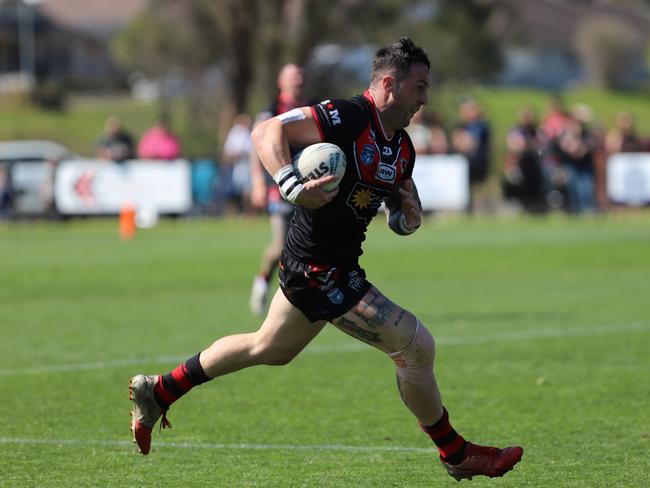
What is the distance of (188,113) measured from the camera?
52469 millimetres

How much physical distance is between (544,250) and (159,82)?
37023 mm

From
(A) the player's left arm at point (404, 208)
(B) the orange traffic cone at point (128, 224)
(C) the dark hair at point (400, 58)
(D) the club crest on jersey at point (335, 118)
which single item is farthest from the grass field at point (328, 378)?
(B) the orange traffic cone at point (128, 224)

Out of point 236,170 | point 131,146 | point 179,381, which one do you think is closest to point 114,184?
point 131,146

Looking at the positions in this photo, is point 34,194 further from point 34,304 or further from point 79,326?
point 79,326

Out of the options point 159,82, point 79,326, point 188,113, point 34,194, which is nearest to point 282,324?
point 79,326

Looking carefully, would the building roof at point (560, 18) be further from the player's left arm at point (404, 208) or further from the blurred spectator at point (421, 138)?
the player's left arm at point (404, 208)

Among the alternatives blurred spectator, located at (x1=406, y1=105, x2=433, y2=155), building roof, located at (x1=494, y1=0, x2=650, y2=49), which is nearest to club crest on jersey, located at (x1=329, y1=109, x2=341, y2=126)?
blurred spectator, located at (x1=406, y1=105, x2=433, y2=155)

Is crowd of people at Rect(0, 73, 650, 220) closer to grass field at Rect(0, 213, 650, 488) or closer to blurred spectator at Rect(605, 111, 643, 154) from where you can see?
blurred spectator at Rect(605, 111, 643, 154)

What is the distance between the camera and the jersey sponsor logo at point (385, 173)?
6734 millimetres

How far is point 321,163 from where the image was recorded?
6336mm

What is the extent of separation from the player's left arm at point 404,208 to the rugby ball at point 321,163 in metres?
0.69

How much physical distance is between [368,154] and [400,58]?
50 cm

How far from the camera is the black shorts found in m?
6.69

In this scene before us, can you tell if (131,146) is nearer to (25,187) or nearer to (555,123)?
(25,187)
